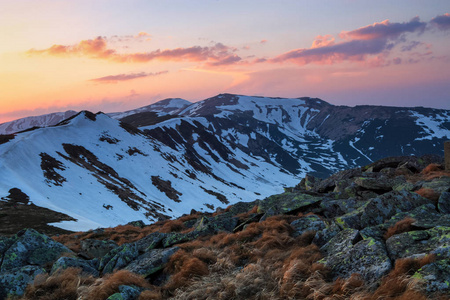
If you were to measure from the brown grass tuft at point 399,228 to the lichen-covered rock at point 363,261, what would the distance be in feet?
3.31

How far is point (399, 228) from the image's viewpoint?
9.12m

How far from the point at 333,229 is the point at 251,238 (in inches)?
135

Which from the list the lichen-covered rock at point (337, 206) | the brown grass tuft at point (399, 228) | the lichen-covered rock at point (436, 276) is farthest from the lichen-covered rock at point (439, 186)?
the lichen-covered rock at point (436, 276)

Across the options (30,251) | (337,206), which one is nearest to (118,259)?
(30,251)

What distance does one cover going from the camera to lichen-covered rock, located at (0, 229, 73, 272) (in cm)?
1161

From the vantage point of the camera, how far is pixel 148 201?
85.8 metres

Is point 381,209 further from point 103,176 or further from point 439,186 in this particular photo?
point 103,176

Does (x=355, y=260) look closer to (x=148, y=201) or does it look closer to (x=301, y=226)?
(x=301, y=226)

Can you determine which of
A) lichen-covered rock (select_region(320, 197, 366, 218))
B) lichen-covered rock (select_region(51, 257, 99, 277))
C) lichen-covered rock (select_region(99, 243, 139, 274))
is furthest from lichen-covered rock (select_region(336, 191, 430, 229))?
lichen-covered rock (select_region(51, 257, 99, 277))

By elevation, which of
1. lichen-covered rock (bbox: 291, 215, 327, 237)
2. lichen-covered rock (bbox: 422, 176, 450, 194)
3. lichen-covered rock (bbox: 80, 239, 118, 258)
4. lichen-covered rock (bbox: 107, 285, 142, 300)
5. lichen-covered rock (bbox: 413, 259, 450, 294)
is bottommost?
lichen-covered rock (bbox: 80, 239, 118, 258)

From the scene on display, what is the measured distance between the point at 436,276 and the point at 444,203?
6897 millimetres

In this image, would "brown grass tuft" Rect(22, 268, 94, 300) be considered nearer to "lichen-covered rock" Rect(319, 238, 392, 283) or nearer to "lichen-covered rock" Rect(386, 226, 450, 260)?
"lichen-covered rock" Rect(319, 238, 392, 283)

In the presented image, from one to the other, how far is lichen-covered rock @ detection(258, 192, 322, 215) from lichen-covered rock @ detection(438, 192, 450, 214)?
5.71m

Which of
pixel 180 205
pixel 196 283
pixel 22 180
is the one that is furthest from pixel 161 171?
pixel 196 283
